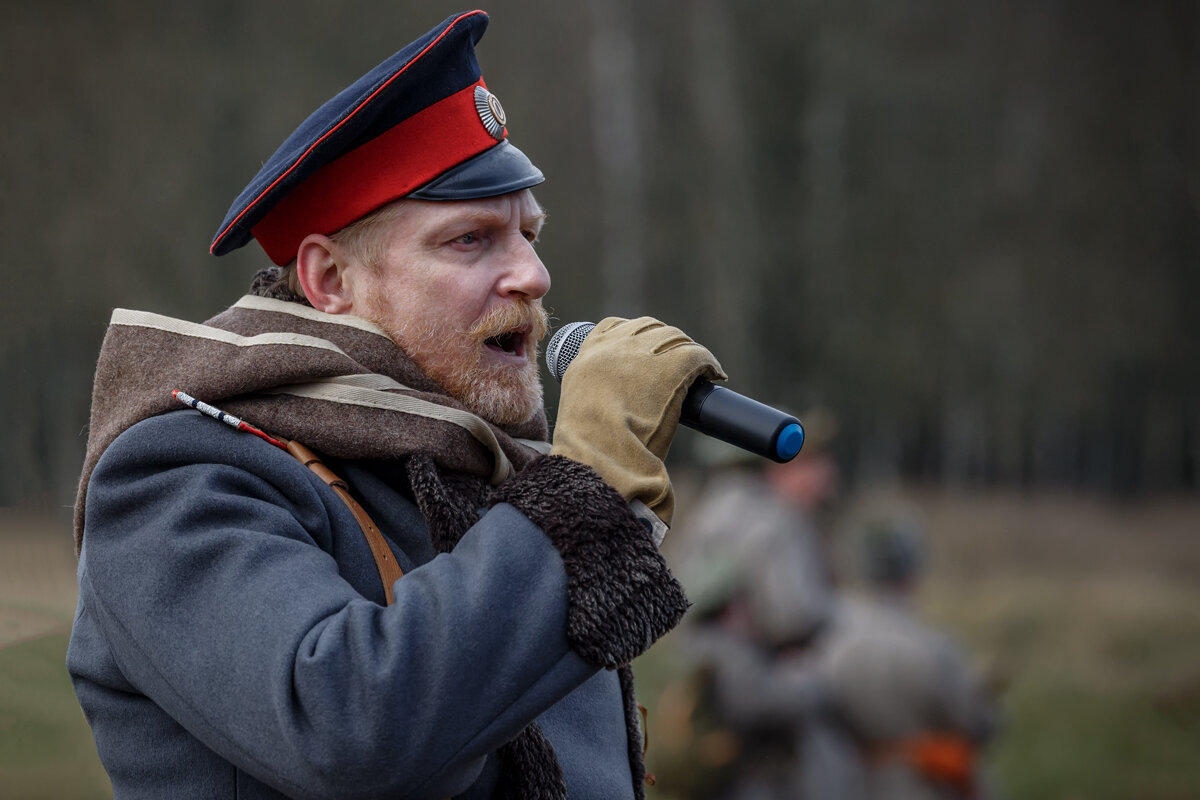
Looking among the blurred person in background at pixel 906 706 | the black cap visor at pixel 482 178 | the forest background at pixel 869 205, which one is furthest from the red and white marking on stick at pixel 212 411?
the forest background at pixel 869 205

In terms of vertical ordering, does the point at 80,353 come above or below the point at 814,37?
below

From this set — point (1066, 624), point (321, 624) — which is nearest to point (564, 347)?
point (321, 624)

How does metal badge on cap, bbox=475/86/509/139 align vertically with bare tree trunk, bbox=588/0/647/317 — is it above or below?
above

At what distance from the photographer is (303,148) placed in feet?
4.71

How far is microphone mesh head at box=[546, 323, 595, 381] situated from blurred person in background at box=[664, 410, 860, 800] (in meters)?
2.37

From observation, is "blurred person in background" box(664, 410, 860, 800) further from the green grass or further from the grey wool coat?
the grey wool coat

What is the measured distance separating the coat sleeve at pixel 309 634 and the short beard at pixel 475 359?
365mm

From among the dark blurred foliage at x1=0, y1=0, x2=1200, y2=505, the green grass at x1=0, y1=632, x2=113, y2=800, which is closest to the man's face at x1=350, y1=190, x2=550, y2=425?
the green grass at x1=0, y1=632, x2=113, y2=800

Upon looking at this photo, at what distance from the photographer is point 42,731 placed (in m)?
3.31

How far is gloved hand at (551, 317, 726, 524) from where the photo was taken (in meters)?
1.22

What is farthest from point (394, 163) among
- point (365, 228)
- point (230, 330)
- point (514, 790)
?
point (514, 790)

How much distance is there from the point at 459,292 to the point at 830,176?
7.32 metres

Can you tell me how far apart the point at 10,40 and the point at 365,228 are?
711 cm

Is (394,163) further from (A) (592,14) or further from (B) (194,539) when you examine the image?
(A) (592,14)
